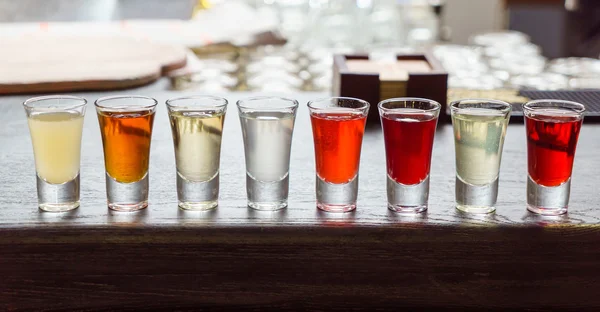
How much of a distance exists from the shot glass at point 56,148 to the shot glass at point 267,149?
22 centimetres

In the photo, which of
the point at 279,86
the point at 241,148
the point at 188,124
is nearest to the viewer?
the point at 188,124

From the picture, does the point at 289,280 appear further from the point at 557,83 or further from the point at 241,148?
the point at 557,83

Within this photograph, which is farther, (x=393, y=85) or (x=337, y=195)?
(x=393, y=85)

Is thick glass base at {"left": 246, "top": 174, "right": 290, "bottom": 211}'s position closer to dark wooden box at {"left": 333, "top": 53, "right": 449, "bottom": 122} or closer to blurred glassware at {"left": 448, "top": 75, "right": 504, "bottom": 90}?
dark wooden box at {"left": 333, "top": 53, "right": 449, "bottom": 122}

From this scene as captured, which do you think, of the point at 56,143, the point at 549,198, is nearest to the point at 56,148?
the point at 56,143

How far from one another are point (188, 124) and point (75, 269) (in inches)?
9.5

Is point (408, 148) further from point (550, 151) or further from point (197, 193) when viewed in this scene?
point (197, 193)

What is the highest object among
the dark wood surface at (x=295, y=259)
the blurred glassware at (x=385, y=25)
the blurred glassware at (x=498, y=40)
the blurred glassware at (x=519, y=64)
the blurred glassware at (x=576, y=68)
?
the blurred glassware at (x=385, y=25)

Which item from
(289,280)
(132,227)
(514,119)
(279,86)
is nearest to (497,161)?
(289,280)

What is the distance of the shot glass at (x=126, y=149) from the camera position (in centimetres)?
110

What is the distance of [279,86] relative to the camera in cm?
212

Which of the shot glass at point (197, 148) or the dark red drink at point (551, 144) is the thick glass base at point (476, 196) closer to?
the dark red drink at point (551, 144)

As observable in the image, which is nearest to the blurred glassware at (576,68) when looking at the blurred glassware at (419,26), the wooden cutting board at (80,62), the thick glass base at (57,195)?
the blurred glassware at (419,26)

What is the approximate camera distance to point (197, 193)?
116 cm
